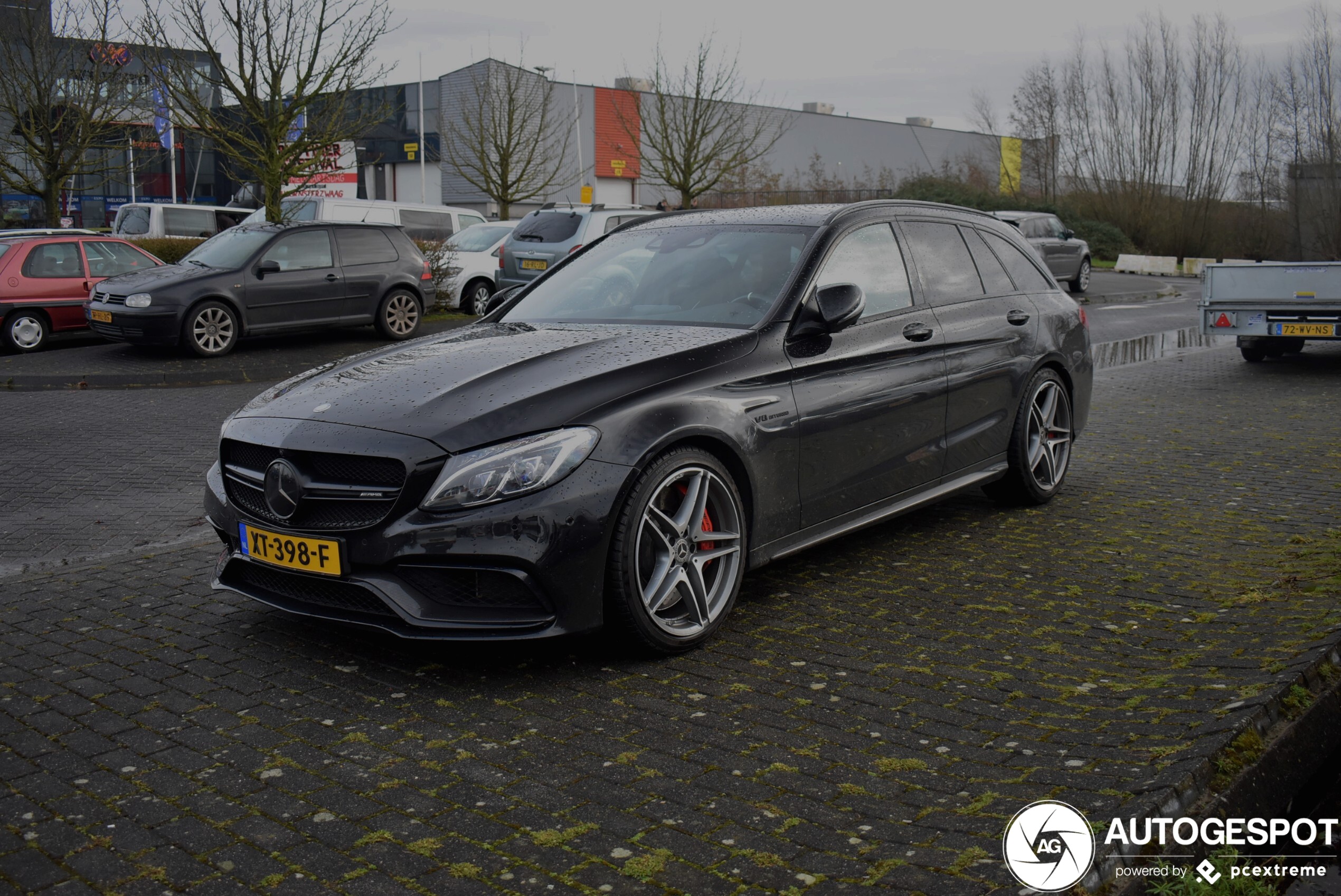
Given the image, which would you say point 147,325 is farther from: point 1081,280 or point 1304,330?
point 1081,280

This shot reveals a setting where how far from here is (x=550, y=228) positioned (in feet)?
61.3

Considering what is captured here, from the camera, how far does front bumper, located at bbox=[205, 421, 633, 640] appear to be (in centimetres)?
391

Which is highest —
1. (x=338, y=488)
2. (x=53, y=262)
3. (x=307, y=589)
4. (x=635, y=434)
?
(x=53, y=262)

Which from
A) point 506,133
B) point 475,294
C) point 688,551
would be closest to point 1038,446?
point 688,551

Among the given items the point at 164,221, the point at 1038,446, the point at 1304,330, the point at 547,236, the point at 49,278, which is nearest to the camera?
the point at 1038,446

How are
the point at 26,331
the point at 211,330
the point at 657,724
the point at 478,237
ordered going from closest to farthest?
the point at 657,724
the point at 211,330
the point at 26,331
the point at 478,237

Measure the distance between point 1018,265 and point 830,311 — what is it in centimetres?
243

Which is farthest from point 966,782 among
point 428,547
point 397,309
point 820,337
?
point 397,309

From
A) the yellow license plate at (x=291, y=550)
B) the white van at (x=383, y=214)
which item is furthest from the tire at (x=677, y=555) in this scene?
the white van at (x=383, y=214)

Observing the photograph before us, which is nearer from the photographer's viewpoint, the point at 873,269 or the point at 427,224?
the point at 873,269

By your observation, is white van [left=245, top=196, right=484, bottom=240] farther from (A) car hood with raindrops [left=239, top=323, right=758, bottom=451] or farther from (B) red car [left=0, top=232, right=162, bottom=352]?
(A) car hood with raindrops [left=239, top=323, right=758, bottom=451]

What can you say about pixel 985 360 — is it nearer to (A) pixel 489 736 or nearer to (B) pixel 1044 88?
(A) pixel 489 736

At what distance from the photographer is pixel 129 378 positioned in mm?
13430

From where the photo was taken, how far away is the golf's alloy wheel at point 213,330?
14.6m
